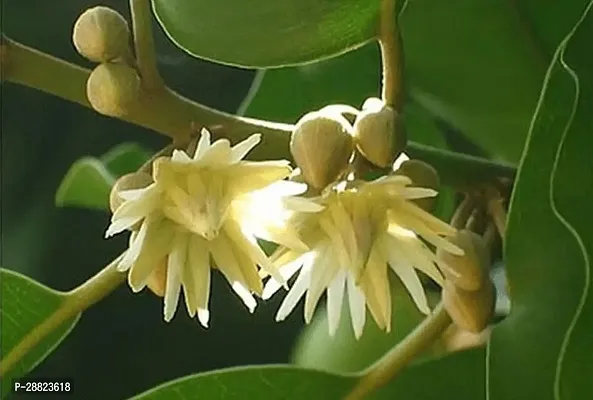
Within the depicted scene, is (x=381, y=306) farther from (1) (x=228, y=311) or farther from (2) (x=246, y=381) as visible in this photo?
(1) (x=228, y=311)

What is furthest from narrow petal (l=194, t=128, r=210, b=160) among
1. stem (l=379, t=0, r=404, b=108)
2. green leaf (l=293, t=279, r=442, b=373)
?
green leaf (l=293, t=279, r=442, b=373)

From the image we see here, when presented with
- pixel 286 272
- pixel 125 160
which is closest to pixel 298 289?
pixel 286 272

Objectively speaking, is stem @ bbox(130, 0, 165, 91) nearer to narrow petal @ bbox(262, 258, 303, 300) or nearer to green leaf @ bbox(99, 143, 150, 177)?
narrow petal @ bbox(262, 258, 303, 300)

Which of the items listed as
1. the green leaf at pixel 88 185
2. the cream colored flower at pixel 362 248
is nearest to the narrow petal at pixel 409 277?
the cream colored flower at pixel 362 248

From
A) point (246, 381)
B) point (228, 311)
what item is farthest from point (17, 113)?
point (246, 381)

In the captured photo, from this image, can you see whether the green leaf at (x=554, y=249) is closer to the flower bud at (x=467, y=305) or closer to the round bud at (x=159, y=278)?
the flower bud at (x=467, y=305)
